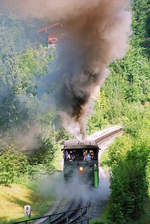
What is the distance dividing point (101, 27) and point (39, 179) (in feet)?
51.1

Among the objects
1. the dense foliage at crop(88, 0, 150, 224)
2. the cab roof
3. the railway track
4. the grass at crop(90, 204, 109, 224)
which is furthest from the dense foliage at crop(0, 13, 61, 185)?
the grass at crop(90, 204, 109, 224)

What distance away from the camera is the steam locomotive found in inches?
856

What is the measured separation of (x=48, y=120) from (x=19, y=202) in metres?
15.4

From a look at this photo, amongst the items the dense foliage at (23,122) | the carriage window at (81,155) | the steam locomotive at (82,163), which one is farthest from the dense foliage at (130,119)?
the dense foliage at (23,122)

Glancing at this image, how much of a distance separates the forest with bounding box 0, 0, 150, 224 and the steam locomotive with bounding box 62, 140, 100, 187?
2006mm

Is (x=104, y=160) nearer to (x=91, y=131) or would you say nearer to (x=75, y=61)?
(x=91, y=131)

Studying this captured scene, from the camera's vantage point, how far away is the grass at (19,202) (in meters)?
19.6

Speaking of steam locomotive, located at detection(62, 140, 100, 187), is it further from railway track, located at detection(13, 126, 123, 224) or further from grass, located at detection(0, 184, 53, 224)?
grass, located at detection(0, 184, 53, 224)

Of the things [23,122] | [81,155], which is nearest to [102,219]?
[81,155]

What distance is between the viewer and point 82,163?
862 inches

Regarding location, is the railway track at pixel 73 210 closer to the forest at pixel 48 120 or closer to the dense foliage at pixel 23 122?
the forest at pixel 48 120

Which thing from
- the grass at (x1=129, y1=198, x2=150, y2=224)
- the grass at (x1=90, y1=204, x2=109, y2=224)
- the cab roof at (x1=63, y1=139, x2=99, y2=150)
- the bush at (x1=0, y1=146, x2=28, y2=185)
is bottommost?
the grass at (x1=129, y1=198, x2=150, y2=224)

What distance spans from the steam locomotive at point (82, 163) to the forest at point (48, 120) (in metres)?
2.01

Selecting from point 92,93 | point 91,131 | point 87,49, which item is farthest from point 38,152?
point 91,131
